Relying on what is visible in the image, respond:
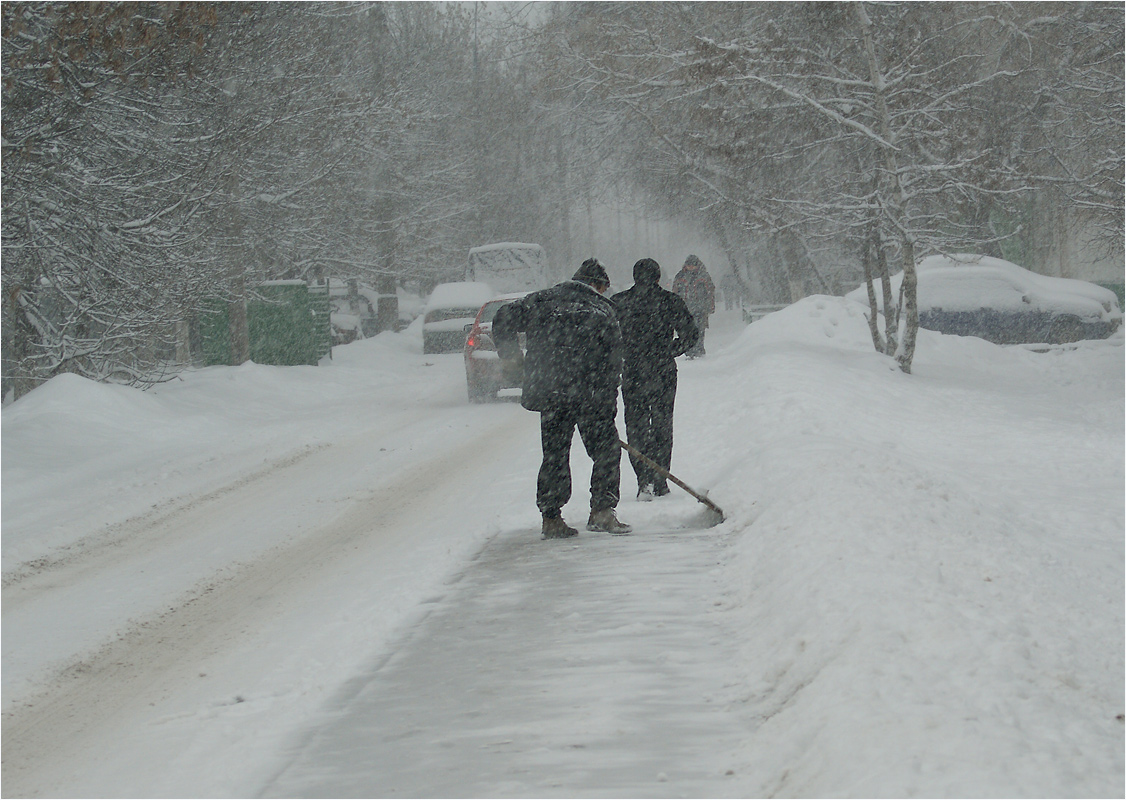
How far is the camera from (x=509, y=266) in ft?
104

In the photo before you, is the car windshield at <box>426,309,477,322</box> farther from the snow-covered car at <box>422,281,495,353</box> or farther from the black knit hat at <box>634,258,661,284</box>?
the black knit hat at <box>634,258,661,284</box>

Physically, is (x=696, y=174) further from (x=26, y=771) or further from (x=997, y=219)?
(x=26, y=771)

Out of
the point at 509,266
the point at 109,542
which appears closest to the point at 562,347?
the point at 109,542

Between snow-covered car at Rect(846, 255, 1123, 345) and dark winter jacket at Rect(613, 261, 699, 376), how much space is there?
39.5ft

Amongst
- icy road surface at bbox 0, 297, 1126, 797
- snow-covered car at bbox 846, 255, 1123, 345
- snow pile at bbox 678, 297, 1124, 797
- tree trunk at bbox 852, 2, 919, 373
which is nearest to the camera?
snow pile at bbox 678, 297, 1124, 797

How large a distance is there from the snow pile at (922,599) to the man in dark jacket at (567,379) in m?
0.97

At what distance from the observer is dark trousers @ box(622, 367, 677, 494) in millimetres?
8742

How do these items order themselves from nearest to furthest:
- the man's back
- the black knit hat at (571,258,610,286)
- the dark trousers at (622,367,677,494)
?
the black knit hat at (571,258,610,286) → the man's back → the dark trousers at (622,367,677,494)

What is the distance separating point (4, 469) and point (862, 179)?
12.5 meters

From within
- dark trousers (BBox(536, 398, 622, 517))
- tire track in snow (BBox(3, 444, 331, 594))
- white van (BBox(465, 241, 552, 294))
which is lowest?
tire track in snow (BBox(3, 444, 331, 594))

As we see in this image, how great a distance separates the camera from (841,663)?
3.98 meters

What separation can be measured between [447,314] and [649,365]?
1912cm

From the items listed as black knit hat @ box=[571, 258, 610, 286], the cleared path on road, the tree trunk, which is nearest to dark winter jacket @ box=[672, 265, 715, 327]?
the tree trunk

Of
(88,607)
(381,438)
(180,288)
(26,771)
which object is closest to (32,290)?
(180,288)
